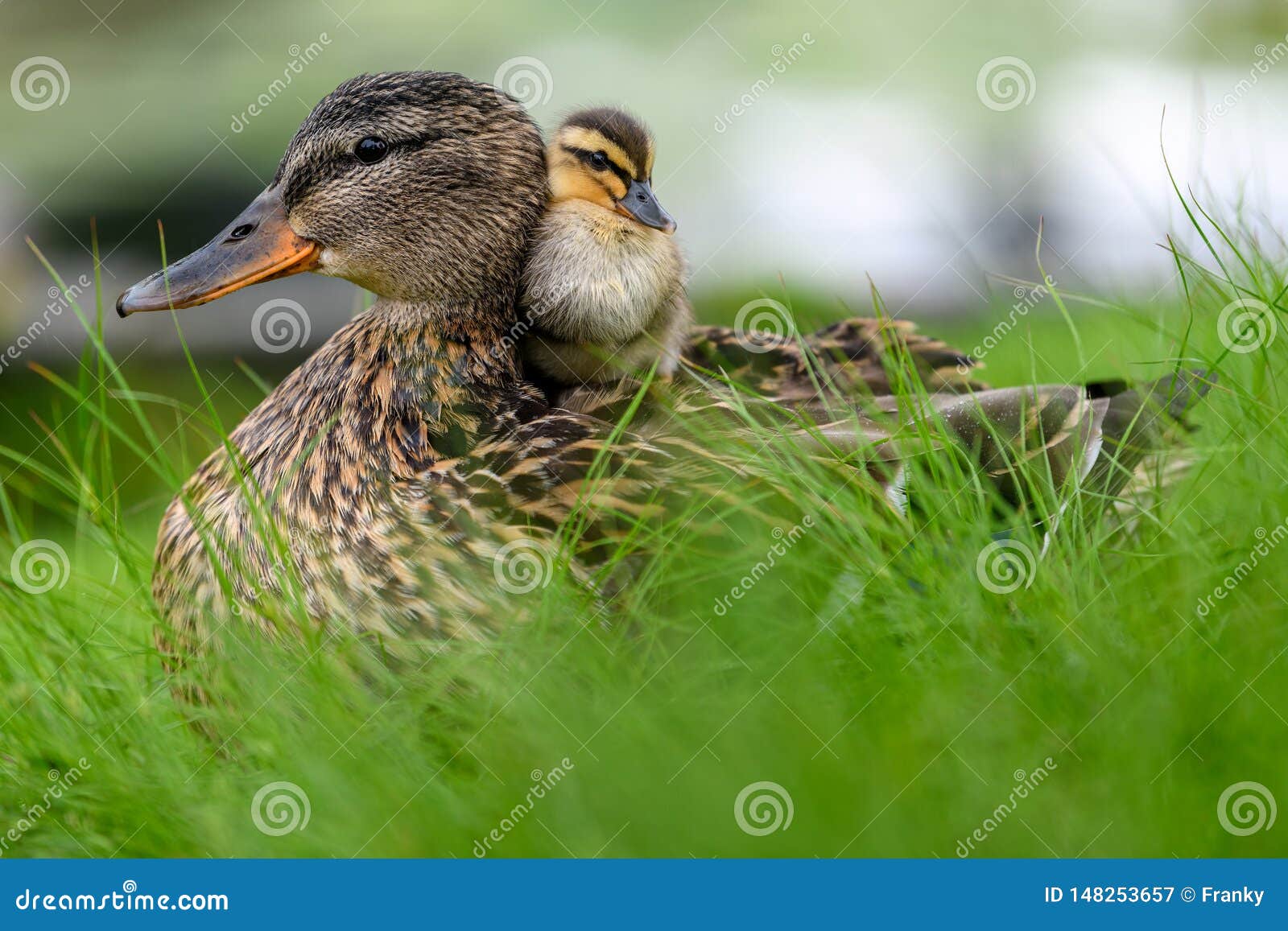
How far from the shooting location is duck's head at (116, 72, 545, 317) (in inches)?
102

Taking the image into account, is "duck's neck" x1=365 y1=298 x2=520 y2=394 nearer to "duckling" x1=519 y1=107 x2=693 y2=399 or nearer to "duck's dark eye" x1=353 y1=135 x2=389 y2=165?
"duckling" x1=519 y1=107 x2=693 y2=399

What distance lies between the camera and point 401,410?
254cm

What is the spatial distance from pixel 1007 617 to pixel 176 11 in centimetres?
647

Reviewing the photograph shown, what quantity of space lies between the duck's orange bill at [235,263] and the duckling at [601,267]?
53cm

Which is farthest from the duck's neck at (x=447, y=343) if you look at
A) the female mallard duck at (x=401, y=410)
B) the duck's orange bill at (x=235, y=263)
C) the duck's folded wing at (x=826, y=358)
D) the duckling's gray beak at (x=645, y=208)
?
the duck's folded wing at (x=826, y=358)

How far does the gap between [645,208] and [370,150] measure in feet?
2.09

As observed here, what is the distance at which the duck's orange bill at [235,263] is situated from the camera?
8.23ft

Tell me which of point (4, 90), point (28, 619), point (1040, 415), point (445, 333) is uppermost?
point (1040, 415)

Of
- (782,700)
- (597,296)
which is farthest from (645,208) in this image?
(782,700)

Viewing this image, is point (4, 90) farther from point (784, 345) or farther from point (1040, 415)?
point (1040, 415)

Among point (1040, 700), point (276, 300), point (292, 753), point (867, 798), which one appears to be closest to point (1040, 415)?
point (1040, 700)

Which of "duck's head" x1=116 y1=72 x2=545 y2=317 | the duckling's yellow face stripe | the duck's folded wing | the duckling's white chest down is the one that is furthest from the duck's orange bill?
the duck's folded wing

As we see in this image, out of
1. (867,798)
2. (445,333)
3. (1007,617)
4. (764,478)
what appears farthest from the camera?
(445,333)

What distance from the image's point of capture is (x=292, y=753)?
184cm
